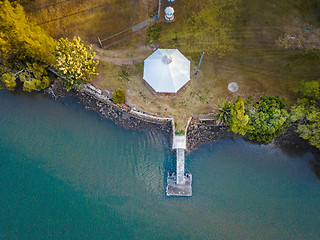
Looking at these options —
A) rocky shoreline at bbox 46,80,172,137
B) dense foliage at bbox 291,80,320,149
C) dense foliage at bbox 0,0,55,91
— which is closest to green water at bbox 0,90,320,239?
rocky shoreline at bbox 46,80,172,137

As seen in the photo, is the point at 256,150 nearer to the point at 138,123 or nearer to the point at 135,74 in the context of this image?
the point at 138,123

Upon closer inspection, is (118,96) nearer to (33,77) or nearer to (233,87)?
(33,77)

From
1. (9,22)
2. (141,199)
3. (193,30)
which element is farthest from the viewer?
(193,30)

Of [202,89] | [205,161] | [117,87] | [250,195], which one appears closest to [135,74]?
[117,87]

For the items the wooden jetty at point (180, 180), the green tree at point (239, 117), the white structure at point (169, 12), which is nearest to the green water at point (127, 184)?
the wooden jetty at point (180, 180)

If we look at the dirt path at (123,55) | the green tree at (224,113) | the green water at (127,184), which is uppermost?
the dirt path at (123,55)

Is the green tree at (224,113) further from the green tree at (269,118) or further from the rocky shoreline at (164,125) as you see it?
the rocky shoreline at (164,125)

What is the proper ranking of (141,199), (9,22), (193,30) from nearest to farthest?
(9,22) → (141,199) → (193,30)

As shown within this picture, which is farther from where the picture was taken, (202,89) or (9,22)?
(202,89)
